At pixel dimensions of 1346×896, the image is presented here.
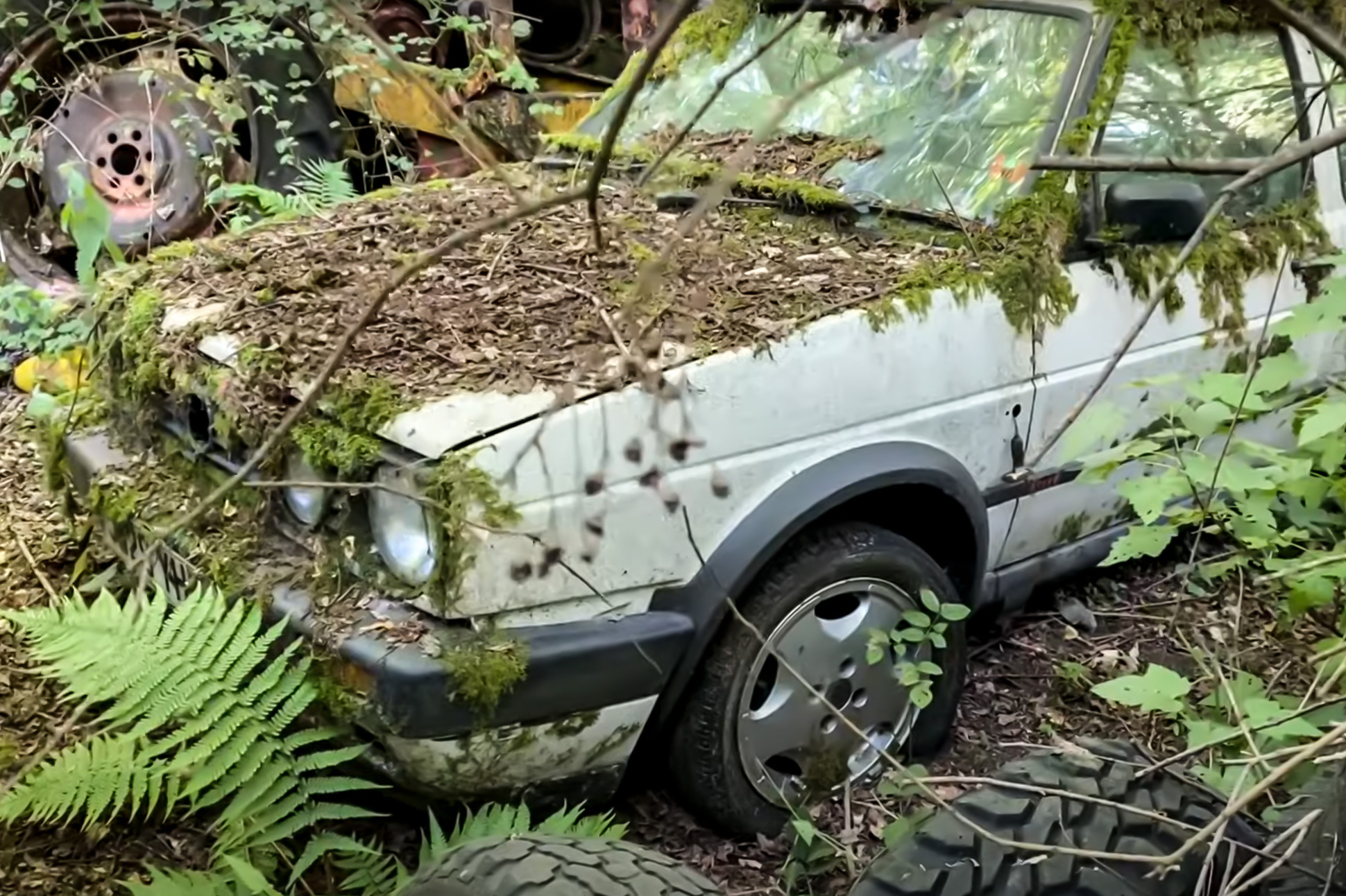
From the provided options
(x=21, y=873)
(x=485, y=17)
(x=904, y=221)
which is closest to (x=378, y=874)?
(x=21, y=873)

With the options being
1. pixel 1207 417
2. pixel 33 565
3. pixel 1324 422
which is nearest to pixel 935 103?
pixel 1207 417

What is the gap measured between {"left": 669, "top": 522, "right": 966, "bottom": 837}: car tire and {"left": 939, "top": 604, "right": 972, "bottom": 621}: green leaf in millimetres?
77

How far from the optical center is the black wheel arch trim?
2.53 metres

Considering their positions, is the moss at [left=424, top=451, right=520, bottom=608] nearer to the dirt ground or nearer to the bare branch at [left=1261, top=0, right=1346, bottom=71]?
the dirt ground

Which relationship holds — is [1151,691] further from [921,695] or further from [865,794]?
[865,794]

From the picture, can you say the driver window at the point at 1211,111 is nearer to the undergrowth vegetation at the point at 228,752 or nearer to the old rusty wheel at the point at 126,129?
the undergrowth vegetation at the point at 228,752

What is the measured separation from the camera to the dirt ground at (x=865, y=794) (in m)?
2.71

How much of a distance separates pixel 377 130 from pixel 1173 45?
3654 mm

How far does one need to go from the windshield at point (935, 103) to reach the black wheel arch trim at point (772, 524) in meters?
0.70

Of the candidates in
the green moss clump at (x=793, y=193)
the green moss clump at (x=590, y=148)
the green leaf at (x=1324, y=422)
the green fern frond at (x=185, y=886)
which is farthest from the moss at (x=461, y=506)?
Result: the green moss clump at (x=590, y=148)

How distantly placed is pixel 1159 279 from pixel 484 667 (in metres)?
2.05

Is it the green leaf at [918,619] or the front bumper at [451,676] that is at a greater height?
the front bumper at [451,676]

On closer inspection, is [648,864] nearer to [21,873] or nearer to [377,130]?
[21,873]

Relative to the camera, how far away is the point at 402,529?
2.32 meters
